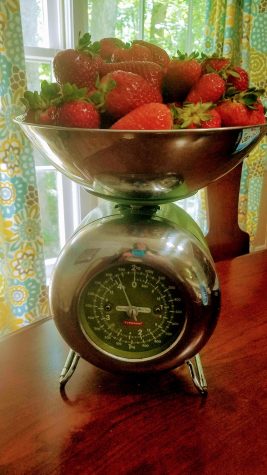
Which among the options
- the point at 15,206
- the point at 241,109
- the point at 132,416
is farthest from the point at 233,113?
the point at 15,206

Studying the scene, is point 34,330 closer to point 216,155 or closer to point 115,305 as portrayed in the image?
point 115,305

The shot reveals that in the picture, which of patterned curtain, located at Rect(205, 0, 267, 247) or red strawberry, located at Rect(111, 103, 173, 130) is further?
patterned curtain, located at Rect(205, 0, 267, 247)

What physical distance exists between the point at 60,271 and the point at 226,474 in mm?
286

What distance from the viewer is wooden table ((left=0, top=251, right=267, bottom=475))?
0.43m

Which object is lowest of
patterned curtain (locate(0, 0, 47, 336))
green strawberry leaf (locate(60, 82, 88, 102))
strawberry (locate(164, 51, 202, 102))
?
patterned curtain (locate(0, 0, 47, 336))

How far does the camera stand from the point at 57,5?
56.6 inches

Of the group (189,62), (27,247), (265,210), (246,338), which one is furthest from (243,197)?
(189,62)

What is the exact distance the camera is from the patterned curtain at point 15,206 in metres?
1.20

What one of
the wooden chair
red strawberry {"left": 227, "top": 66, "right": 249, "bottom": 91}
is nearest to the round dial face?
red strawberry {"left": 227, "top": 66, "right": 249, "bottom": 91}

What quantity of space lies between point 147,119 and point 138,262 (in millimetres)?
153

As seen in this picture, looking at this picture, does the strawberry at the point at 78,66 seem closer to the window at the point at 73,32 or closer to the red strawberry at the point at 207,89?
the red strawberry at the point at 207,89

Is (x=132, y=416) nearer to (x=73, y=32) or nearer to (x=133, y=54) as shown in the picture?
(x=133, y=54)

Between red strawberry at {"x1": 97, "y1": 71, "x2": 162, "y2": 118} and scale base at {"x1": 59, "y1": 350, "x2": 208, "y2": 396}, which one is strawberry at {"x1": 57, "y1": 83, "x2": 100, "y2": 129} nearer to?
red strawberry at {"x1": 97, "y1": 71, "x2": 162, "y2": 118}

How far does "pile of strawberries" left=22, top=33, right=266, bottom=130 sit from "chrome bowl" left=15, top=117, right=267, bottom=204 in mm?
23
